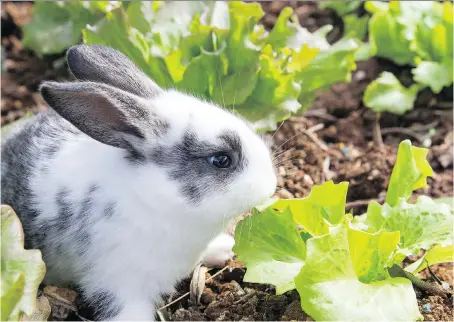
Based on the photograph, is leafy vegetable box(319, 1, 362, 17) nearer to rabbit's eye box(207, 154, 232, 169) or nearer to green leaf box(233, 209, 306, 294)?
green leaf box(233, 209, 306, 294)

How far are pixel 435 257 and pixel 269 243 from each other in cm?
74

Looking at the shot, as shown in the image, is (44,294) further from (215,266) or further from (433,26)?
(433,26)

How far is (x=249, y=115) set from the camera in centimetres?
409

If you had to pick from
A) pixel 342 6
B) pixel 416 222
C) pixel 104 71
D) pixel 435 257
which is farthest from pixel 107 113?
pixel 342 6

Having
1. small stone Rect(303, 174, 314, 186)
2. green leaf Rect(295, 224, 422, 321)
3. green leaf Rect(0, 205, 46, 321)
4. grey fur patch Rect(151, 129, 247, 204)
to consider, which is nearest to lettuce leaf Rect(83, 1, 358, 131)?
small stone Rect(303, 174, 314, 186)

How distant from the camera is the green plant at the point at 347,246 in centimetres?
290

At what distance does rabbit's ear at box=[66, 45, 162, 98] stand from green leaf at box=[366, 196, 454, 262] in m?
1.18

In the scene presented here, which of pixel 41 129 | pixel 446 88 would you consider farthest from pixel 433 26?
pixel 41 129

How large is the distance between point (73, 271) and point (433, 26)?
2.70 m

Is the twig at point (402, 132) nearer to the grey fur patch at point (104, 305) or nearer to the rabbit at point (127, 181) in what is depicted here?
the rabbit at point (127, 181)

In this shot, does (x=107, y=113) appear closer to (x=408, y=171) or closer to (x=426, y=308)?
(x=408, y=171)

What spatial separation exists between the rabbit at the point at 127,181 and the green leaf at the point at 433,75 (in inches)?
65.2

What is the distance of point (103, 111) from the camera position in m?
3.05

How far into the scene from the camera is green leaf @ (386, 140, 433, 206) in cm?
353
